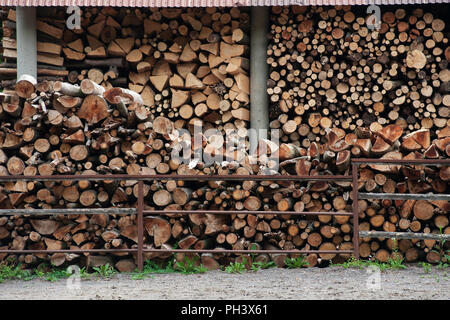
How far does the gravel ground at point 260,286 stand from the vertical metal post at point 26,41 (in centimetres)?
389

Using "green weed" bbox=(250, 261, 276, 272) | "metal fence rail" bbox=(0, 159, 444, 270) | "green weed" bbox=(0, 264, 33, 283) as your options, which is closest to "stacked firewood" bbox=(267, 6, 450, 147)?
"metal fence rail" bbox=(0, 159, 444, 270)

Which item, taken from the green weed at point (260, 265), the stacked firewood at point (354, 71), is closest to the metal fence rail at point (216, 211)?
the green weed at point (260, 265)

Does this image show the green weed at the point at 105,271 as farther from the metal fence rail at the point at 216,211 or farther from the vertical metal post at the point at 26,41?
the vertical metal post at the point at 26,41

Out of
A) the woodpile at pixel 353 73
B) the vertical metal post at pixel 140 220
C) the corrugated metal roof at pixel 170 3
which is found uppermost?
the corrugated metal roof at pixel 170 3

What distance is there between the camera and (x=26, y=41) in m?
9.28

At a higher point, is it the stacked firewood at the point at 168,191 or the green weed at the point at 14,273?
the stacked firewood at the point at 168,191

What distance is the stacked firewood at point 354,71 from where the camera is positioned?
Answer: 8930 mm

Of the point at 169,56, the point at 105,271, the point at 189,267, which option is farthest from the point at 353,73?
the point at 105,271

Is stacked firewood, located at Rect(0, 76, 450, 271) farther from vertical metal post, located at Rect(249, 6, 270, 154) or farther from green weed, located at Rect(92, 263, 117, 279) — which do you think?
vertical metal post, located at Rect(249, 6, 270, 154)

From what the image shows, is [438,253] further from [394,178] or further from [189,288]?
[189,288]

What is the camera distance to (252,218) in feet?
22.4

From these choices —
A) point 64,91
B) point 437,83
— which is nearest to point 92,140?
point 64,91

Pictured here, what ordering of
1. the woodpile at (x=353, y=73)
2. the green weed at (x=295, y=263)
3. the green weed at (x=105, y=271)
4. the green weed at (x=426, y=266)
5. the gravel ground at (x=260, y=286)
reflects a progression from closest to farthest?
1. the gravel ground at (x=260, y=286)
2. the green weed at (x=426, y=266)
3. the green weed at (x=105, y=271)
4. the green weed at (x=295, y=263)
5. the woodpile at (x=353, y=73)

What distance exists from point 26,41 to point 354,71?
4.89 metres
